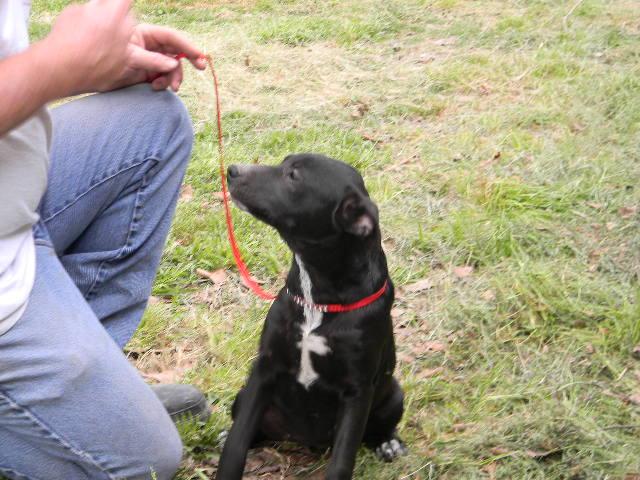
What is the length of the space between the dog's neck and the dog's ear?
5 cm

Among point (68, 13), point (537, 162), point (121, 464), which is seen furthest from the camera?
point (537, 162)

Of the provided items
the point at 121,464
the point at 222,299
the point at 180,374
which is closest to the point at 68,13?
the point at 121,464

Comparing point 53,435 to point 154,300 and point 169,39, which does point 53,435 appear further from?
point 154,300

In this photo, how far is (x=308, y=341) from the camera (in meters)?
2.61

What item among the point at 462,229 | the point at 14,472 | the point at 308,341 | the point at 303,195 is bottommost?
the point at 462,229

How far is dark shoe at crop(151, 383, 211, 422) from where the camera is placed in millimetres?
2842

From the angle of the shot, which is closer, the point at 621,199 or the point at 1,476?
the point at 1,476

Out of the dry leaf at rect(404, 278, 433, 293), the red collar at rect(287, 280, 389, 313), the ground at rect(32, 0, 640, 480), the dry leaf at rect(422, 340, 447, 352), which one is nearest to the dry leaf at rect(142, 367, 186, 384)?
the ground at rect(32, 0, 640, 480)

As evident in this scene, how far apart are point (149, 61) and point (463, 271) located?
6.37 feet

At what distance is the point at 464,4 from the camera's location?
26.8 feet

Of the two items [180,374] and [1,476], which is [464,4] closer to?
[180,374]

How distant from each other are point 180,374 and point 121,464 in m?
0.94

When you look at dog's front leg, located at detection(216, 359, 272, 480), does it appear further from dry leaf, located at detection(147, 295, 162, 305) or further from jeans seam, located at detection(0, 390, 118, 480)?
dry leaf, located at detection(147, 295, 162, 305)

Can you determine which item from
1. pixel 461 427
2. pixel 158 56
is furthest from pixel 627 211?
pixel 158 56
